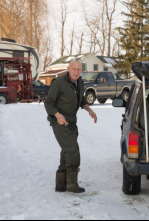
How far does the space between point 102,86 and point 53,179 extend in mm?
Answer: 15647

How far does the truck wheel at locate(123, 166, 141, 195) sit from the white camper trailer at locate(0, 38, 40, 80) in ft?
54.8

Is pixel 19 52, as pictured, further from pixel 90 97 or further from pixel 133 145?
pixel 133 145

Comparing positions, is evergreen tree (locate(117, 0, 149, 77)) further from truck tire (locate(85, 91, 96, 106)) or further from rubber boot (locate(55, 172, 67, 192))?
rubber boot (locate(55, 172, 67, 192))

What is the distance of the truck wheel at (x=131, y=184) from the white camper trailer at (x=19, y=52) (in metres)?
16.7

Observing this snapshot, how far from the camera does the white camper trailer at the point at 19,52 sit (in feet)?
68.0

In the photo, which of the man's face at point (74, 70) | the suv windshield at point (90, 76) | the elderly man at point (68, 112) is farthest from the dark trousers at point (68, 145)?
the suv windshield at point (90, 76)

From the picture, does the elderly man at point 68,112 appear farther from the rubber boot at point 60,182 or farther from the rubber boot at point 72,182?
the rubber boot at point 60,182

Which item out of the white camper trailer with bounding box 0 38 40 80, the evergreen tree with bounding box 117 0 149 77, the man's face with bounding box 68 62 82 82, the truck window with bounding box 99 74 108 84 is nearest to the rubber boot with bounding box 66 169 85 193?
the man's face with bounding box 68 62 82 82

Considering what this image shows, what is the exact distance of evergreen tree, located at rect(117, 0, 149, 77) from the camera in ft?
154

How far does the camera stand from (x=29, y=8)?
134 ft

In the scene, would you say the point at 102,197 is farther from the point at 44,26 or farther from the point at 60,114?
the point at 44,26

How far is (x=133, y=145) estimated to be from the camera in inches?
177

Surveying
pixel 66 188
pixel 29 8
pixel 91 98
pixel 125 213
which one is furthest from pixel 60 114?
pixel 29 8

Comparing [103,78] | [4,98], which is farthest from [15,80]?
[103,78]
